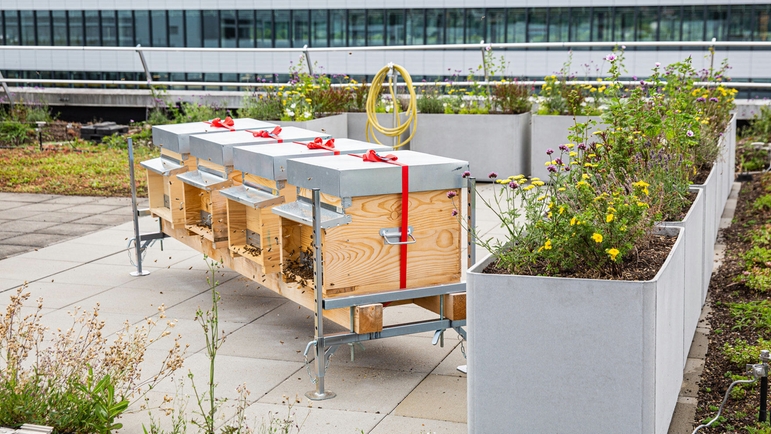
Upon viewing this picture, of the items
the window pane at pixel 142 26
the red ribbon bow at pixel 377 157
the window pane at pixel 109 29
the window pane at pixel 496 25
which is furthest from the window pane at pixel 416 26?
the red ribbon bow at pixel 377 157

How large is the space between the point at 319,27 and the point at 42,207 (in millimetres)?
22509

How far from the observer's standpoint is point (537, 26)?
3025cm

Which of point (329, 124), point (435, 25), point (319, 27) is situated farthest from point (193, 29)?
point (329, 124)

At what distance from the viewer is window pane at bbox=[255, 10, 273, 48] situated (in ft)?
107

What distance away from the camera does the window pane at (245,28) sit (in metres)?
32.9

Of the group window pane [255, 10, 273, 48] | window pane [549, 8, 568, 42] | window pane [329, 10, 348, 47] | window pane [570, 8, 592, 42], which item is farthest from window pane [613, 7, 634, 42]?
window pane [255, 10, 273, 48]

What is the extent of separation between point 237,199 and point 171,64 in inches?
1113

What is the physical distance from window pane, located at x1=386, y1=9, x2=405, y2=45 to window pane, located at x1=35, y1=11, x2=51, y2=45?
13.9 m

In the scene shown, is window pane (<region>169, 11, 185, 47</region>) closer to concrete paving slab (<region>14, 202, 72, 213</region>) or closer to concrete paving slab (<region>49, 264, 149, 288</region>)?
concrete paving slab (<region>14, 202, 72, 213</region>)

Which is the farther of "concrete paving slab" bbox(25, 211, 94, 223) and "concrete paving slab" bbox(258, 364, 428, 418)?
"concrete paving slab" bbox(25, 211, 94, 223)

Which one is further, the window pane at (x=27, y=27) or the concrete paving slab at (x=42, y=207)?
the window pane at (x=27, y=27)

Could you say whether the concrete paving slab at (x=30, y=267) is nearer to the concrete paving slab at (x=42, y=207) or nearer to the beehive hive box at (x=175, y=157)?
the beehive hive box at (x=175, y=157)

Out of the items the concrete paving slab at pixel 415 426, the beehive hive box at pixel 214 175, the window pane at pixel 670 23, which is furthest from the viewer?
the window pane at pixel 670 23

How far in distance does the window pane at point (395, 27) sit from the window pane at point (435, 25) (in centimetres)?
95
